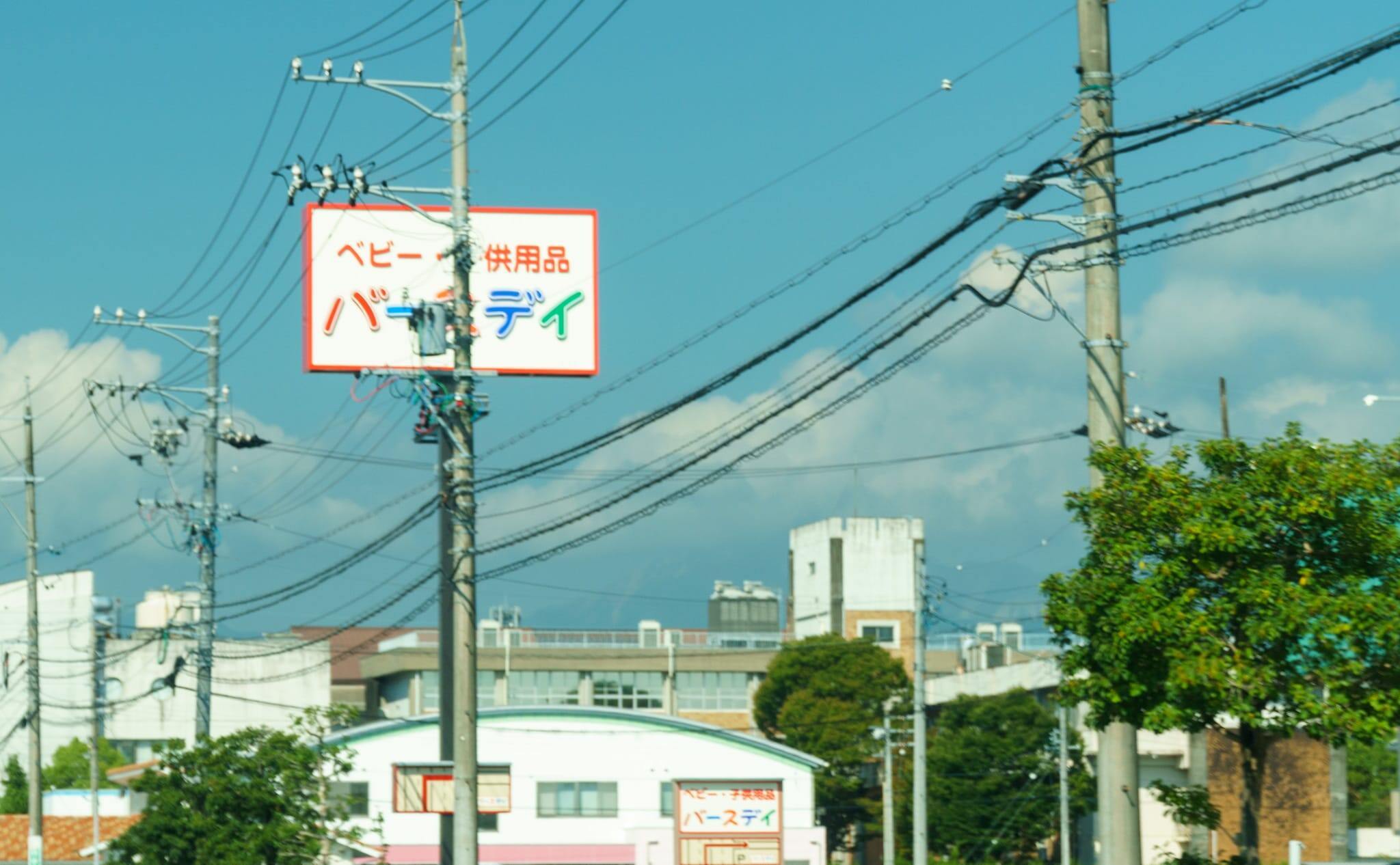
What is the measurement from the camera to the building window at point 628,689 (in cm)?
10731

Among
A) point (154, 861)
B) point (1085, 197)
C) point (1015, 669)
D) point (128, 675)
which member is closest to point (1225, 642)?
point (1085, 197)

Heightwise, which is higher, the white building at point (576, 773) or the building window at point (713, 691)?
the building window at point (713, 691)

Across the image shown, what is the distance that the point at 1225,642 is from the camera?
57.9 feet

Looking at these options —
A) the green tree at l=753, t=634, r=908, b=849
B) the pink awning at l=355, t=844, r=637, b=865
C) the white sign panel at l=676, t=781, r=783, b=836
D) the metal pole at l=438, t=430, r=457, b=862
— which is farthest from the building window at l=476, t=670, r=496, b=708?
the metal pole at l=438, t=430, r=457, b=862

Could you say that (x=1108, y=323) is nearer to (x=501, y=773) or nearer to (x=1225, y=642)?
(x=1225, y=642)

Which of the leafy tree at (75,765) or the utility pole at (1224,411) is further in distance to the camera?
the leafy tree at (75,765)

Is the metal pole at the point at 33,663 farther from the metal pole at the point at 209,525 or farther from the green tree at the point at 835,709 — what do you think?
the green tree at the point at 835,709

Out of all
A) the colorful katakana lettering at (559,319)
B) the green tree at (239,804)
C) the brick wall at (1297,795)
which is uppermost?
the colorful katakana lettering at (559,319)

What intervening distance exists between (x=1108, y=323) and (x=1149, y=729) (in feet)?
13.8

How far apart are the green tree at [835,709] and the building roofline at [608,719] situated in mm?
17390

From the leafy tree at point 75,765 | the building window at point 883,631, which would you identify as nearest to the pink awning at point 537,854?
the leafy tree at point 75,765

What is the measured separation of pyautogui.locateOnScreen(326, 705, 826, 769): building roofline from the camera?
66.9 metres

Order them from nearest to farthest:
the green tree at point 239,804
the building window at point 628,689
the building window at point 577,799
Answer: the green tree at point 239,804, the building window at point 577,799, the building window at point 628,689

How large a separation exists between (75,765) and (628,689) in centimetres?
3305
